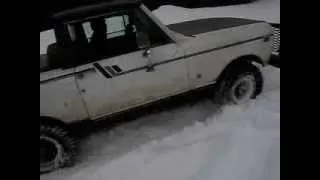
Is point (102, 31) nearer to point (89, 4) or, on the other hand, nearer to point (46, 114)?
point (89, 4)

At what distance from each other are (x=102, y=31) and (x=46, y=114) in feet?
0.97

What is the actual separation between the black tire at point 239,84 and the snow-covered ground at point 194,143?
0.04 m

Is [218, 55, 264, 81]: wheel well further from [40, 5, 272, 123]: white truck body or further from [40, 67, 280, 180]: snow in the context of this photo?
[40, 67, 280, 180]: snow

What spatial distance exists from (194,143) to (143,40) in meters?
0.36

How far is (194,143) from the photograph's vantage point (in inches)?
49.8

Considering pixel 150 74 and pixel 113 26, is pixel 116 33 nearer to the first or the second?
pixel 113 26

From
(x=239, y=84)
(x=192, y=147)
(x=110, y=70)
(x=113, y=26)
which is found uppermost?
(x=113, y=26)

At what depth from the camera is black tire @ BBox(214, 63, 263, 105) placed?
1437mm

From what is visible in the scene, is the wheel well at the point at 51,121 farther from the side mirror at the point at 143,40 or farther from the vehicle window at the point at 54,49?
the side mirror at the point at 143,40

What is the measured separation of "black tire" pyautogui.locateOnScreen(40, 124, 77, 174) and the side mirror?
0.34 meters

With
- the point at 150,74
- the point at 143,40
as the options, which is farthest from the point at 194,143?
the point at 143,40

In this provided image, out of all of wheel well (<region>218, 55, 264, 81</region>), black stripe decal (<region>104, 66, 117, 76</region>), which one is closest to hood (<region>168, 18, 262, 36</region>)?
wheel well (<region>218, 55, 264, 81</region>)

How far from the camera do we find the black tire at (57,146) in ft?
4.06
